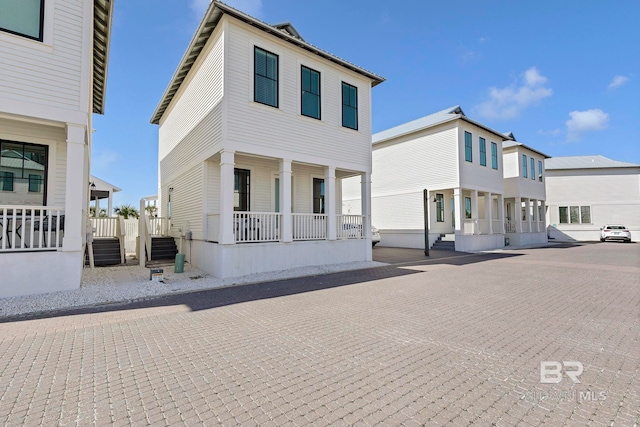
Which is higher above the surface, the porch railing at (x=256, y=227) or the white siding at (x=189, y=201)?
the white siding at (x=189, y=201)

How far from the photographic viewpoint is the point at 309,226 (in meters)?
11.4

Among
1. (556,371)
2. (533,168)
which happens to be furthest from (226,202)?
(533,168)

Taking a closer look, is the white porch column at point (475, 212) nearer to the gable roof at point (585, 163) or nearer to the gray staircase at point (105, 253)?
the gray staircase at point (105, 253)

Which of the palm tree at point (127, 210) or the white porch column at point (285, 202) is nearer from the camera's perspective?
the white porch column at point (285, 202)

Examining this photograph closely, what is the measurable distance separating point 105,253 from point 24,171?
4157mm

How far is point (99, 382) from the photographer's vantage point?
3.06 meters

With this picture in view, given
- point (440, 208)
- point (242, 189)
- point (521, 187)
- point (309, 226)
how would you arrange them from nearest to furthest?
point (309, 226), point (242, 189), point (440, 208), point (521, 187)

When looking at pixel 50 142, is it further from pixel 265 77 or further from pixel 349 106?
pixel 349 106

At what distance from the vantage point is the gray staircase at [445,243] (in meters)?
18.6

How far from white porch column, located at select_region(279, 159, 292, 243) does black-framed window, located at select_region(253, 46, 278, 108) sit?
204 cm

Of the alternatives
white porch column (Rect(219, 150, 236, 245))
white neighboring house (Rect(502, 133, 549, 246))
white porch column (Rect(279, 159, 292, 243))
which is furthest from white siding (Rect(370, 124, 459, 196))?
white porch column (Rect(219, 150, 236, 245))

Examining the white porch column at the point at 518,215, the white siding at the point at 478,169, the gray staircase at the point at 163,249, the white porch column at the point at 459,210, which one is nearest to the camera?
the gray staircase at the point at 163,249

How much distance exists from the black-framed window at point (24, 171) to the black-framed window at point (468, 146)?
18852 mm

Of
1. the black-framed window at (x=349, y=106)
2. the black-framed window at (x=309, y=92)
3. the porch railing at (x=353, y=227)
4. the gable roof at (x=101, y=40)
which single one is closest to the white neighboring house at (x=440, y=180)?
the black-framed window at (x=349, y=106)
